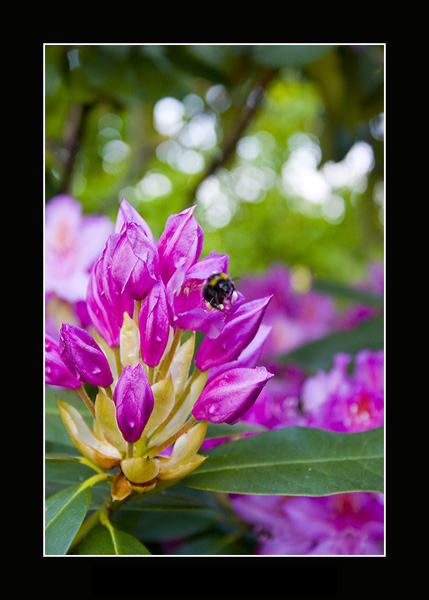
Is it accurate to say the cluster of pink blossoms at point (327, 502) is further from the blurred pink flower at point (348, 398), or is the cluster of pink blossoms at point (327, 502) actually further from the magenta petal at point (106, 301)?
the magenta petal at point (106, 301)

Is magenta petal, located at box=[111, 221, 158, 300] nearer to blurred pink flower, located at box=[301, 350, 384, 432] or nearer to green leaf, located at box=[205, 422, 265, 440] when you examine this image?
green leaf, located at box=[205, 422, 265, 440]

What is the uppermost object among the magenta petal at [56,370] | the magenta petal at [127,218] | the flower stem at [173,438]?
the magenta petal at [127,218]

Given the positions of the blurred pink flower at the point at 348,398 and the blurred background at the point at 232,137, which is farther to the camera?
the blurred background at the point at 232,137

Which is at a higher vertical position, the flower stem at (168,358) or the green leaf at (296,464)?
the flower stem at (168,358)

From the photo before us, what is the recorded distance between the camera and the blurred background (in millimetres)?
1317

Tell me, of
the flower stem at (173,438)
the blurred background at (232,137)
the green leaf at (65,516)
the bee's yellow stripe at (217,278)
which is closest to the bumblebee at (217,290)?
the bee's yellow stripe at (217,278)

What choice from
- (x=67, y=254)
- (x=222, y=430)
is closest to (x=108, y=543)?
(x=222, y=430)

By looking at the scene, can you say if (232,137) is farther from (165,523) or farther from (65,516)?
(65,516)

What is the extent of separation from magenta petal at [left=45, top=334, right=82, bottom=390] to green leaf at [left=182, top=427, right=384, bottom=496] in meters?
0.15

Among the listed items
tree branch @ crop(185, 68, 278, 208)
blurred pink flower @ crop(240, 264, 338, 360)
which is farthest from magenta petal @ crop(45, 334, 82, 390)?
tree branch @ crop(185, 68, 278, 208)

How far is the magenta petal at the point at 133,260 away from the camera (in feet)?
1.80

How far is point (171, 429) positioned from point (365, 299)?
3.00ft

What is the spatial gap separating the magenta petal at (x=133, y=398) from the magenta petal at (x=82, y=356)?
40mm
